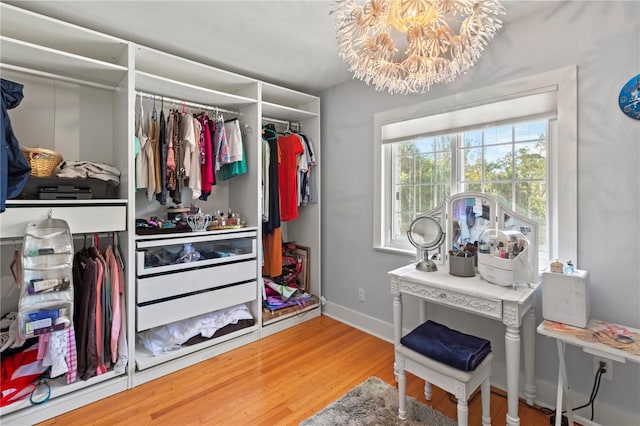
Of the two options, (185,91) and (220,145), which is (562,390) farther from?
(185,91)

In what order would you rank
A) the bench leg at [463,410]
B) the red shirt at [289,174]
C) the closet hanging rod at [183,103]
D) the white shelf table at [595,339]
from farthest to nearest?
the red shirt at [289,174], the closet hanging rod at [183,103], the bench leg at [463,410], the white shelf table at [595,339]

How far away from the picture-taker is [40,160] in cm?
182

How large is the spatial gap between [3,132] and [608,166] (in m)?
3.12

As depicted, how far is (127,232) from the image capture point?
6.68 ft

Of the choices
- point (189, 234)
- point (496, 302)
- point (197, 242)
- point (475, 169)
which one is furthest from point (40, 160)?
point (475, 169)

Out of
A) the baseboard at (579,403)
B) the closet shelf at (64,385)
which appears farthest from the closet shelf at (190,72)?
the baseboard at (579,403)

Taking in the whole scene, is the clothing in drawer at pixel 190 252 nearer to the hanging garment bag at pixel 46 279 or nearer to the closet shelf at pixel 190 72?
the hanging garment bag at pixel 46 279

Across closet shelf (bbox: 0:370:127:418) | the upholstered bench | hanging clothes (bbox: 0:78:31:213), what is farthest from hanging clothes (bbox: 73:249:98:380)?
the upholstered bench

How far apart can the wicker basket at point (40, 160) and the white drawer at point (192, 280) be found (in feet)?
2.83

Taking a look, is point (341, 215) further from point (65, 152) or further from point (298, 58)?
point (65, 152)

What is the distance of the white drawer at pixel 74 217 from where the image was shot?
167 cm

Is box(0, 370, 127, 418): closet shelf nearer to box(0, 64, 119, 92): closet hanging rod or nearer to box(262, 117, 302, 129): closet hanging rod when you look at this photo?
box(0, 64, 119, 92): closet hanging rod

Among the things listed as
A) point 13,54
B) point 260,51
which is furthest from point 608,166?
point 13,54

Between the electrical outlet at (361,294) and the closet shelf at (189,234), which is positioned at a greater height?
the closet shelf at (189,234)
